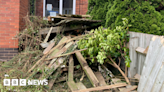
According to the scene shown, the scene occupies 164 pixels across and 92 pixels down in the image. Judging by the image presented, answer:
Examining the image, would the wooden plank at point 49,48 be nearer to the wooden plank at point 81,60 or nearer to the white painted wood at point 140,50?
the wooden plank at point 81,60

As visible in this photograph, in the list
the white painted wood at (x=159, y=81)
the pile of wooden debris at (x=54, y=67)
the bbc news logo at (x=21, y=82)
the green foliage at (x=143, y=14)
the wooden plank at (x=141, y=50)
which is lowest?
the bbc news logo at (x=21, y=82)

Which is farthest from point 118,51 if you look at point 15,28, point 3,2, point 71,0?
point 71,0

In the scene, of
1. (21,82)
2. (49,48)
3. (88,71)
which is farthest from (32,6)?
(88,71)

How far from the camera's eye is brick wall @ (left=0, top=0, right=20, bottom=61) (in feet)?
16.2

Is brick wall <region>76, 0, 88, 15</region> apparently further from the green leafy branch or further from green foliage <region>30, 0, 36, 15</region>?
the green leafy branch

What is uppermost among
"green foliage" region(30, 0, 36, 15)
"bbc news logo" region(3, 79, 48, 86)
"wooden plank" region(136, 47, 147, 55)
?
"green foliage" region(30, 0, 36, 15)

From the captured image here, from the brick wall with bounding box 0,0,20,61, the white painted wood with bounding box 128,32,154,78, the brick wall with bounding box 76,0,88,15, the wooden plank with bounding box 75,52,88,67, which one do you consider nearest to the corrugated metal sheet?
the white painted wood with bounding box 128,32,154,78

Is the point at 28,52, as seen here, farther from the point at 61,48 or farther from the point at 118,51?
the point at 118,51

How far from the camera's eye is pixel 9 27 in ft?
16.4

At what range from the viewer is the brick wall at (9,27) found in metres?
4.95

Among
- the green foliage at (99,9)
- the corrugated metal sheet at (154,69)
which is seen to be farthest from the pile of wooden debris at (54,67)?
the green foliage at (99,9)

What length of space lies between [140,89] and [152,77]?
0.43 m

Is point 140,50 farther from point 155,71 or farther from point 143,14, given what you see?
point 143,14

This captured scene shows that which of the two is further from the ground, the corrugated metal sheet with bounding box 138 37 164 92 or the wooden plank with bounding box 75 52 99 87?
the corrugated metal sheet with bounding box 138 37 164 92
